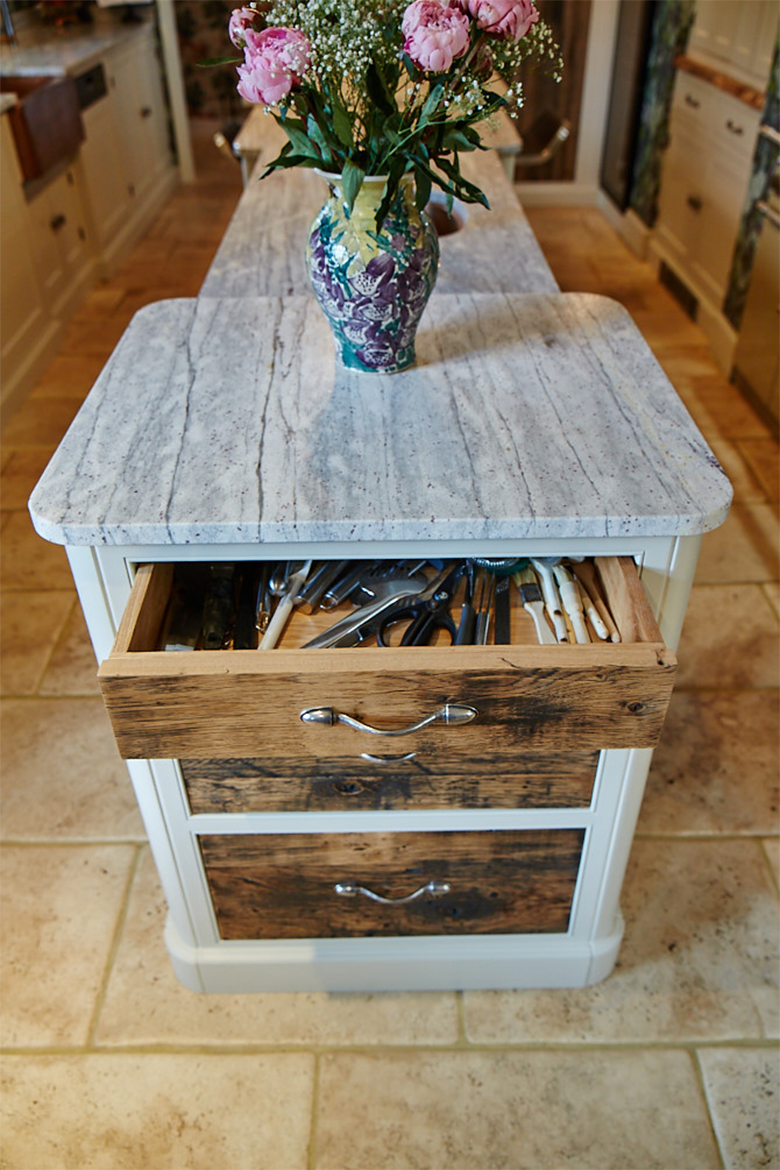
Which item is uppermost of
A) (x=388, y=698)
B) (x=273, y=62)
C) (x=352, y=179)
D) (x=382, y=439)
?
(x=273, y=62)

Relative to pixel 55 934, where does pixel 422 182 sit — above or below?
above

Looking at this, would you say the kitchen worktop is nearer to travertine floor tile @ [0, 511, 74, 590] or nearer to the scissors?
travertine floor tile @ [0, 511, 74, 590]

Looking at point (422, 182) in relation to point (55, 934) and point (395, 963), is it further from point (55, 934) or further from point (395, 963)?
point (55, 934)

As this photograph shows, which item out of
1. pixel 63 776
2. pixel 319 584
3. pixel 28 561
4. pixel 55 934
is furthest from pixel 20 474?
pixel 319 584

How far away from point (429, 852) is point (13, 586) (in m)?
1.46

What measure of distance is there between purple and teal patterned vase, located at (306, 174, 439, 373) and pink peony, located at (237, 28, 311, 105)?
14 cm

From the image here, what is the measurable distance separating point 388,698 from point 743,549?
1.67 metres

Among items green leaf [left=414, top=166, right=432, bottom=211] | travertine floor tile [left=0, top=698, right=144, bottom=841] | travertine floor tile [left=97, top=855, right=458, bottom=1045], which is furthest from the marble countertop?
travertine floor tile [left=97, top=855, right=458, bottom=1045]

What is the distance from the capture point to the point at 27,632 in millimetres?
2100

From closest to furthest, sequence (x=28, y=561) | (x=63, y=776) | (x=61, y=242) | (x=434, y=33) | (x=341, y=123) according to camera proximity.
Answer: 1. (x=434, y=33)
2. (x=341, y=123)
3. (x=63, y=776)
4. (x=28, y=561)
5. (x=61, y=242)

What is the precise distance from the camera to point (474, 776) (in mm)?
1108

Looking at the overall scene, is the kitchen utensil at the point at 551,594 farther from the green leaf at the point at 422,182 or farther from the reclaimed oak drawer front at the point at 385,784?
the green leaf at the point at 422,182

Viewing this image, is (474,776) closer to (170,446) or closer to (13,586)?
(170,446)

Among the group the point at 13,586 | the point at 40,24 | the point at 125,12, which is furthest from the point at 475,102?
the point at 125,12
